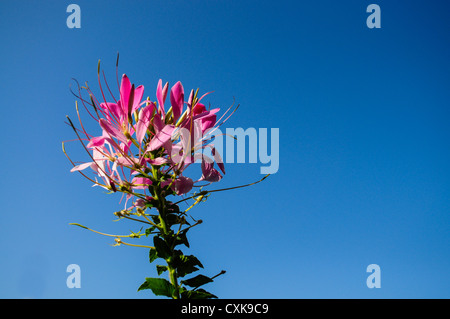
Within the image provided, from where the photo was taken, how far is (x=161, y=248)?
1287 millimetres

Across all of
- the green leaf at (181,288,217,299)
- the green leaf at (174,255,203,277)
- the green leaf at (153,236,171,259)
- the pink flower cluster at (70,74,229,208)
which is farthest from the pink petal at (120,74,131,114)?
the green leaf at (181,288,217,299)

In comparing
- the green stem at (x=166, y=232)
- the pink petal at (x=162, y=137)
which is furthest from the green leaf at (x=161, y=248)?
the pink petal at (x=162, y=137)

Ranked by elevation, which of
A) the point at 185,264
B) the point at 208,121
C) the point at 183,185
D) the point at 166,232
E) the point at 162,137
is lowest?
the point at 185,264

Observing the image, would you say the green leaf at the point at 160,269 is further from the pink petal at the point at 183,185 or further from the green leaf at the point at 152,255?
the pink petal at the point at 183,185

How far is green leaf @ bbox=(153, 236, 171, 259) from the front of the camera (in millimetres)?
1284

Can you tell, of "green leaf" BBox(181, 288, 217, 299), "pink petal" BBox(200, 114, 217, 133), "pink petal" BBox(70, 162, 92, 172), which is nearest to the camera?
"green leaf" BBox(181, 288, 217, 299)

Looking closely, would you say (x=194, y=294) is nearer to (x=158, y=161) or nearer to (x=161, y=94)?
(x=158, y=161)

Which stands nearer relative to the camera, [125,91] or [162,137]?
[162,137]

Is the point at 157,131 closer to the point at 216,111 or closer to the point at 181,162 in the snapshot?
the point at 181,162

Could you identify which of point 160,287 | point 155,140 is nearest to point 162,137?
point 155,140

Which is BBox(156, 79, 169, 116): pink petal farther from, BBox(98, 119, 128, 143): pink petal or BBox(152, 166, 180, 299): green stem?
BBox(152, 166, 180, 299): green stem

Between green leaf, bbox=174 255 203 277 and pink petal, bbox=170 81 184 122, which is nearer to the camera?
green leaf, bbox=174 255 203 277

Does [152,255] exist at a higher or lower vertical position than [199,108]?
lower
